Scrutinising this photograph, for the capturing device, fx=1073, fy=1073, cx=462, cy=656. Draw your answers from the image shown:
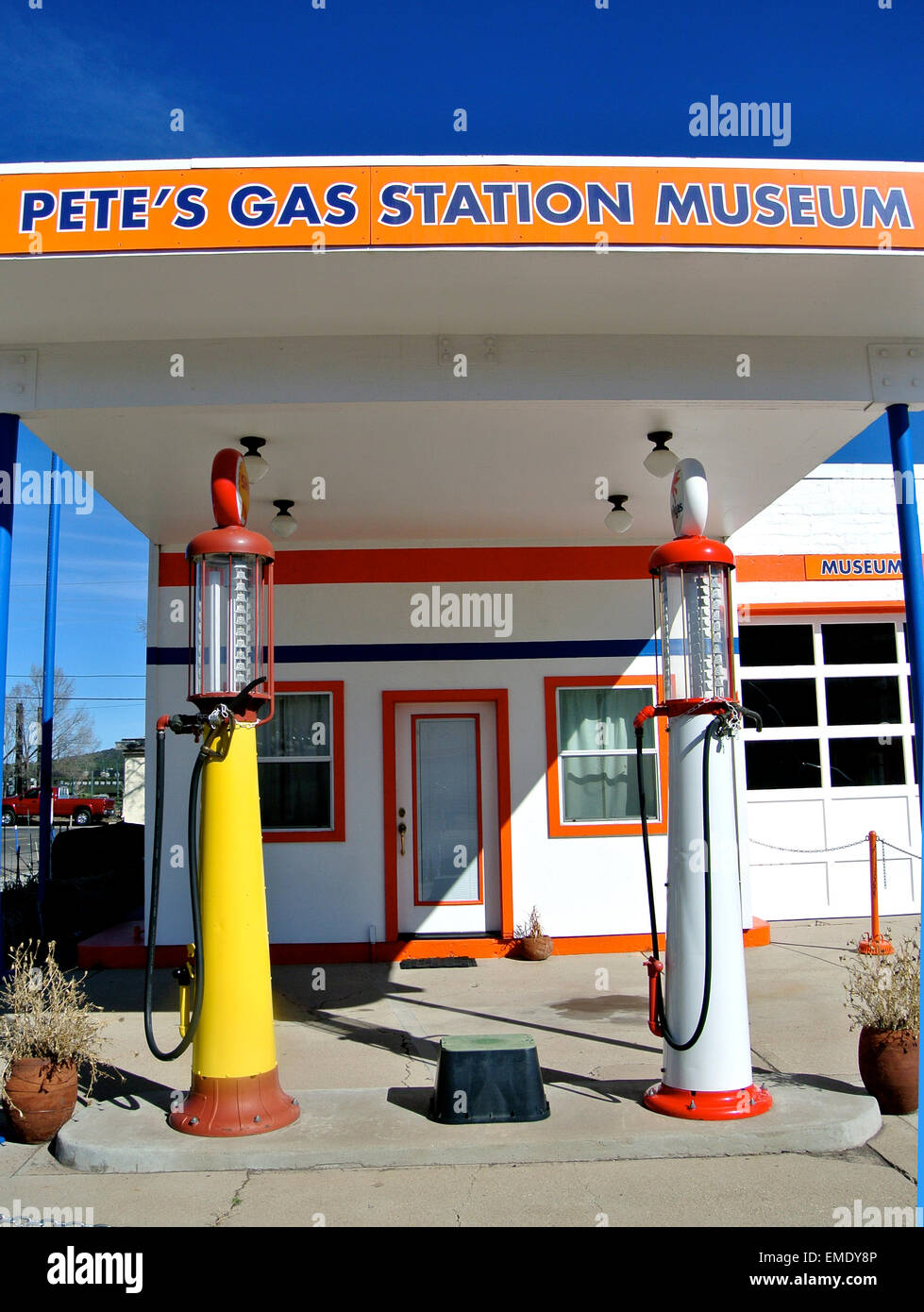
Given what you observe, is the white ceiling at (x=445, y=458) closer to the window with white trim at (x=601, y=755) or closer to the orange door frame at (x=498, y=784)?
the orange door frame at (x=498, y=784)

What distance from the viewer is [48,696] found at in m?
11.6

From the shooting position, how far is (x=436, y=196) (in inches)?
218

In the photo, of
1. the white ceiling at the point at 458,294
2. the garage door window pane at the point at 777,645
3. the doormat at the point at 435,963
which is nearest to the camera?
the white ceiling at the point at 458,294

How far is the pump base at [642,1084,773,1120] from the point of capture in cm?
521

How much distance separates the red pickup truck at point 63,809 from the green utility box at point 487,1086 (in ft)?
113

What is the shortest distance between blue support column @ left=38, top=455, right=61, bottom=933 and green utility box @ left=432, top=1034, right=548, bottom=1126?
19.8 ft

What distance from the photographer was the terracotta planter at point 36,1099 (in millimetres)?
5316

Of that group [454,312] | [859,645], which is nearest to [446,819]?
[859,645]

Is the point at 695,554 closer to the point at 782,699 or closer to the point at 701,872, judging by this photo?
the point at 701,872

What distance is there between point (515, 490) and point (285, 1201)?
5.61 metres

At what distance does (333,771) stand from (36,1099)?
489 cm

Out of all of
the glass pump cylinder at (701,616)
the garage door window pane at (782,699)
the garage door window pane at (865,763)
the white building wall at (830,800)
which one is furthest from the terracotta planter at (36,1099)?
the garage door window pane at (865,763)

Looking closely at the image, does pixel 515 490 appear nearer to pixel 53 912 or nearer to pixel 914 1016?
pixel 914 1016

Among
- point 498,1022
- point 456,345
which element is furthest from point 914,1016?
point 456,345
